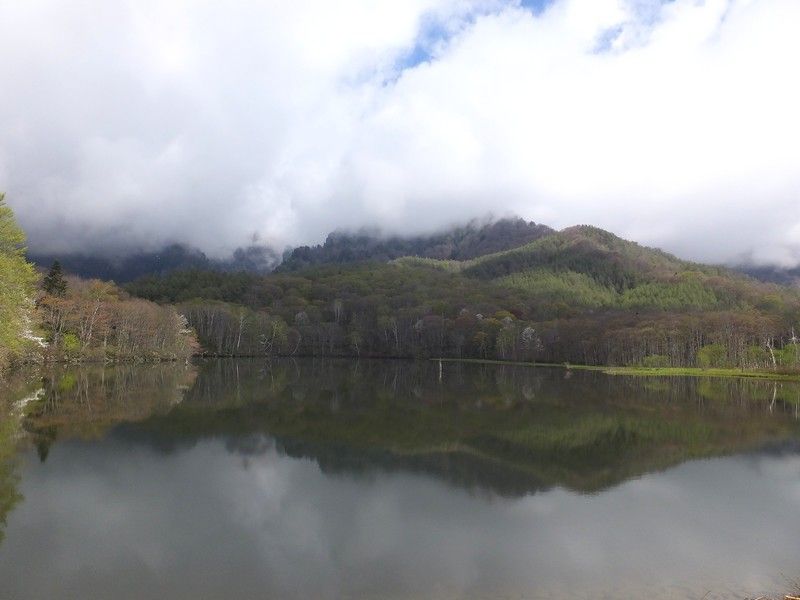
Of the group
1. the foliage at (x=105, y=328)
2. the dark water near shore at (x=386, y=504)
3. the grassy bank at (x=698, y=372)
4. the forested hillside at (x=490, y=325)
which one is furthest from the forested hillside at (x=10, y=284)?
the forested hillside at (x=490, y=325)

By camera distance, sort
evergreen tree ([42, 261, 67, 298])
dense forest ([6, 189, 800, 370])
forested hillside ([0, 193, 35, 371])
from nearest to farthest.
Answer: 1. forested hillside ([0, 193, 35, 371])
2. dense forest ([6, 189, 800, 370])
3. evergreen tree ([42, 261, 67, 298])

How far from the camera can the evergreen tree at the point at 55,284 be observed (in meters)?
80.6

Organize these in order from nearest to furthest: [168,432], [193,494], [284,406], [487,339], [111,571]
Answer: [111,571]
[193,494]
[168,432]
[284,406]
[487,339]

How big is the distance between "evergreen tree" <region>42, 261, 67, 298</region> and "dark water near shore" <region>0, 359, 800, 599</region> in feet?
161

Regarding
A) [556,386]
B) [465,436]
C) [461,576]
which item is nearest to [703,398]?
[556,386]

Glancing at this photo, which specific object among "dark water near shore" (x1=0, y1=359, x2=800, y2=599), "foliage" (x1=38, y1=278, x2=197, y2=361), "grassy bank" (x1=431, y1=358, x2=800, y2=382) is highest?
"foliage" (x1=38, y1=278, x2=197, y2=361)

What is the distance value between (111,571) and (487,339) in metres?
133

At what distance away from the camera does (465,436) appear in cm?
3142

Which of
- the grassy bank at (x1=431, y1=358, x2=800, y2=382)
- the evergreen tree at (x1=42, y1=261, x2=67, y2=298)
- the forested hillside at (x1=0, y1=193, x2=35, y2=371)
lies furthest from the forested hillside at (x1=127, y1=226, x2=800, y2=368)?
the forested hillside at (x1=0, y1=193, x2=35, y2=371)

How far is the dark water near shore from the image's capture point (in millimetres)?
13289

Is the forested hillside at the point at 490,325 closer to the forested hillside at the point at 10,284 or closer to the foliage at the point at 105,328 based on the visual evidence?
the foliage at the point at 105,328

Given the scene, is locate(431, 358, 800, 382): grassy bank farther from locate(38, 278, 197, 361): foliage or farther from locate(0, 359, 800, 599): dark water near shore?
locate(38, 278, 197, 361): foliage

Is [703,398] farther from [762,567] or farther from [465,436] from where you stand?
[762,567]

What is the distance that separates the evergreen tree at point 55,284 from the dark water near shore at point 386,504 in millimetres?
48953
